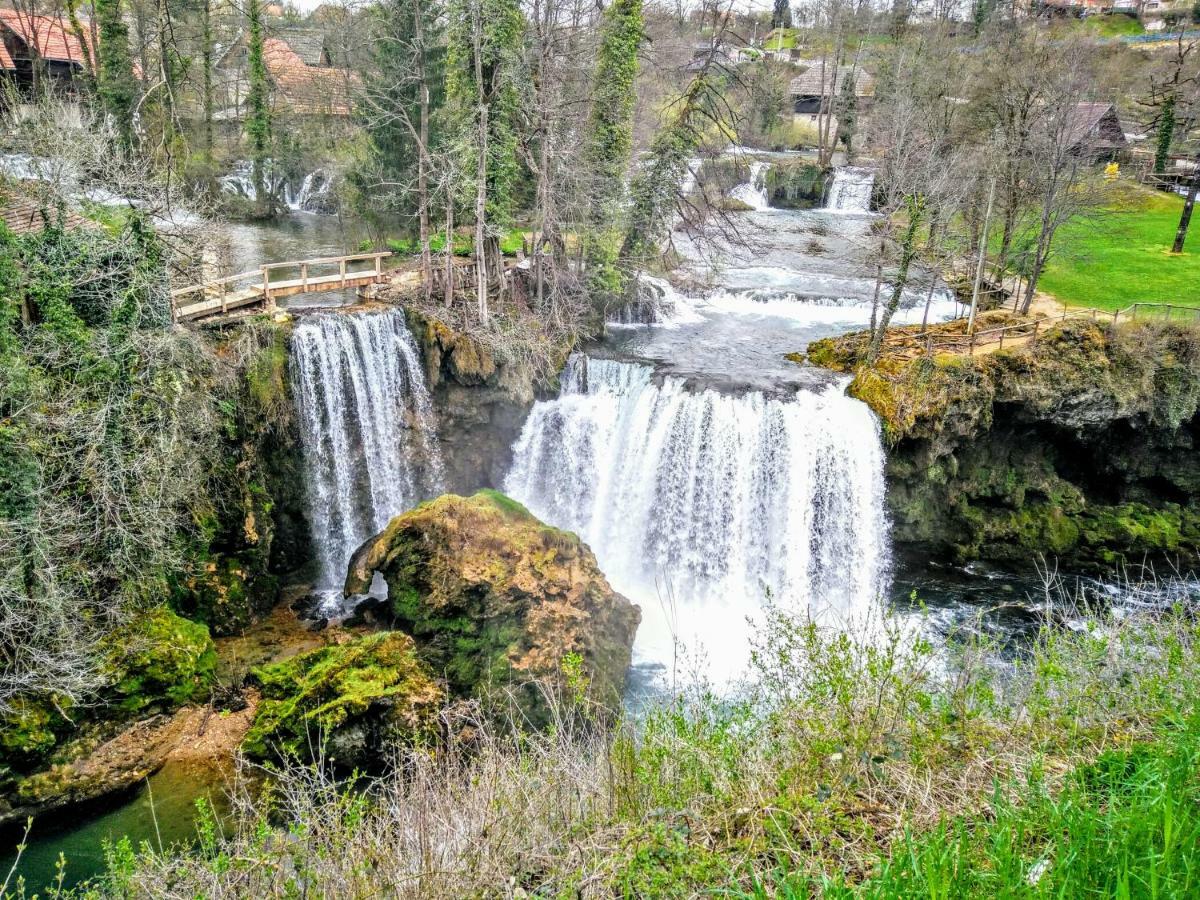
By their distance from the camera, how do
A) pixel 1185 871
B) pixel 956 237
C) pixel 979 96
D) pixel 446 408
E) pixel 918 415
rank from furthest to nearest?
1. pixel 979 96
2. pixel 956 237
3. pixel 446 408
4. pixel 918 415
5. pixel 1185 871

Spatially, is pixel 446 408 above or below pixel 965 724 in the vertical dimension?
below

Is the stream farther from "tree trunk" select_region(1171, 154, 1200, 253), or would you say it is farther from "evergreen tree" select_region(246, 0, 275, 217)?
"tree trunk" select_region(1171, 154, 1200, 253)

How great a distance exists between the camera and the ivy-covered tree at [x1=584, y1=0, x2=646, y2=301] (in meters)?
21.5

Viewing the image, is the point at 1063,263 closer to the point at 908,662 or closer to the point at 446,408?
the point at 446,408

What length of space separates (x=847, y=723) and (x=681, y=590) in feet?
37.9

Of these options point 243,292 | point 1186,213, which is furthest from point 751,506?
point 1186,213

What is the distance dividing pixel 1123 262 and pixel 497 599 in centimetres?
2337

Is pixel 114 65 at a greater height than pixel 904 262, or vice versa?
pixel 114 65

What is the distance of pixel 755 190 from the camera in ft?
125

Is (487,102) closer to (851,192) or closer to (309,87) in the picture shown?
(309,87)

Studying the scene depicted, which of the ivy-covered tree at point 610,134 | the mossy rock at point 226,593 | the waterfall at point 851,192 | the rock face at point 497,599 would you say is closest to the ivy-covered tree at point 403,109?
the ivy-covered tree at point 610,134

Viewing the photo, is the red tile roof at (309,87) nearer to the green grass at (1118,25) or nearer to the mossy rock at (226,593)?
the mossy rock at (226,593)

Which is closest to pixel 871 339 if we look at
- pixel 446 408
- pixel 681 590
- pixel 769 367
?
pixel 769 367

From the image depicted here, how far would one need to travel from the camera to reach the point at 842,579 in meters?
17.1
